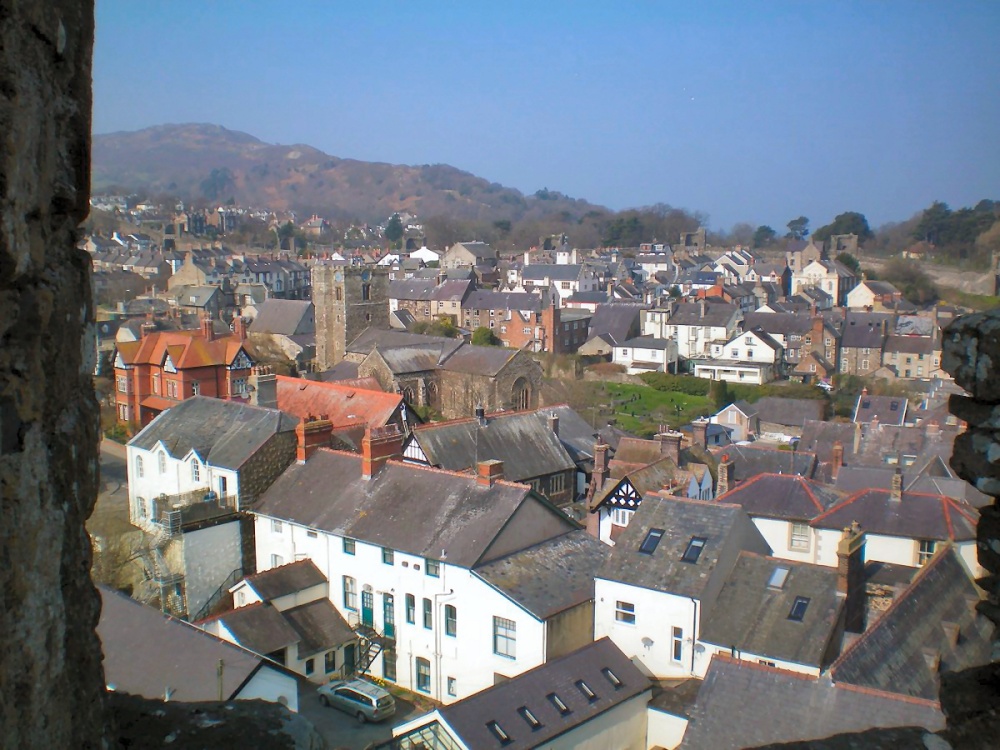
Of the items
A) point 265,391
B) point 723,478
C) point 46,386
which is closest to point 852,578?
point 723,478

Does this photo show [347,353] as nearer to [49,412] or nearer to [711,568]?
[711,568]

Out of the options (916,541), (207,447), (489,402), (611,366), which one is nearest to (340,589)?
(207,447)

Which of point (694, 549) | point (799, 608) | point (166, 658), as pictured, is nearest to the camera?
point (166, 658)

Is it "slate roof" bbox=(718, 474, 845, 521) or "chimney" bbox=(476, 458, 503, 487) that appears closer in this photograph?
"chimney" bbox=(476, 458, 503, 487)

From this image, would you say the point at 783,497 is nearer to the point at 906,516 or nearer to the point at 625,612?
the point at 906,516

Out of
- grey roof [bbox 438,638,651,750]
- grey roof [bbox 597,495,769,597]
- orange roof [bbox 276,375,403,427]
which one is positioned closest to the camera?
grey roof [bbox 438,638,651,750]

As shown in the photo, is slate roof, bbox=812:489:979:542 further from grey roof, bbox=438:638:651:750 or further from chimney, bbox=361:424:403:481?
chimney, bbox=361:424:403:481

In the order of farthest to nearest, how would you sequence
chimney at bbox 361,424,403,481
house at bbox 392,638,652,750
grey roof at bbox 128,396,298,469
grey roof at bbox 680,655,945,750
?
grey roof at bbox 128,396,298,469 < chimney at bbox 361,424,403,481 < house at bbox 392,638,652,750 < grey roof at bbox 680,655,945,750

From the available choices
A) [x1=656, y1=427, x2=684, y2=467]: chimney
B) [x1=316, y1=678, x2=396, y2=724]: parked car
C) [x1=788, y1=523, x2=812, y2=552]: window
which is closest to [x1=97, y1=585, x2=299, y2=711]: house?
[x1=316, y1=678, x2=396, y2=724]: parked car
